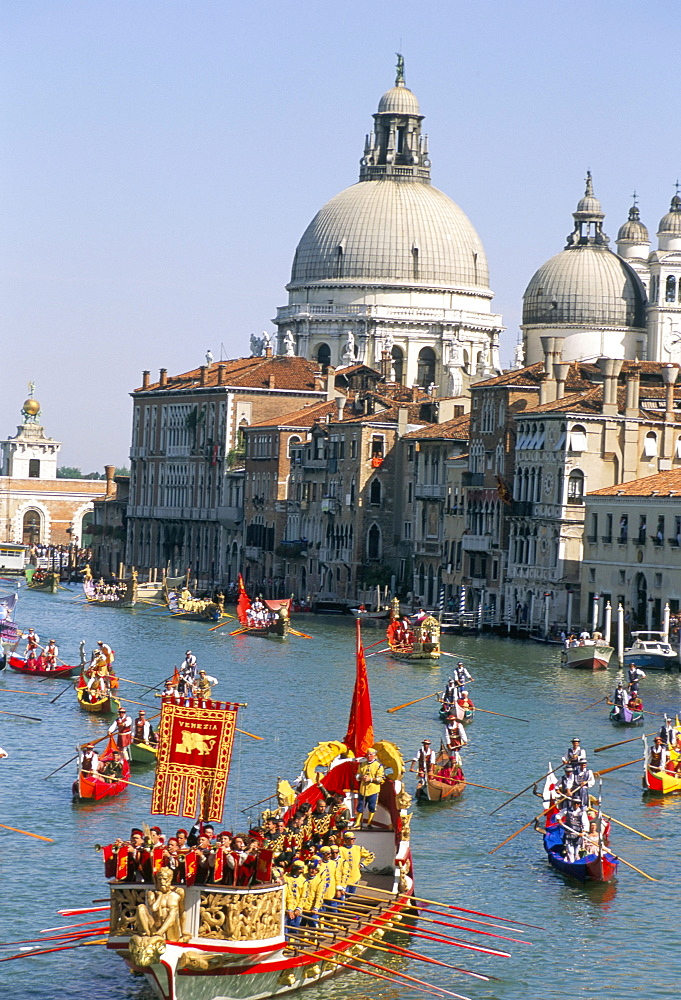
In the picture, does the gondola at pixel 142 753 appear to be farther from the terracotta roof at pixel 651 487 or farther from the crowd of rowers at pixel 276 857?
the terracotta roof at pixel 651 487

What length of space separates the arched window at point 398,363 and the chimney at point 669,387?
47558 millimetres

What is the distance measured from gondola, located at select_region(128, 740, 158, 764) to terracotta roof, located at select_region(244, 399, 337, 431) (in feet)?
200

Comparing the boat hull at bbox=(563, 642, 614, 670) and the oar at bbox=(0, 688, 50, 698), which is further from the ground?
the boat hull at bbox=(563, 642, 614, 670)

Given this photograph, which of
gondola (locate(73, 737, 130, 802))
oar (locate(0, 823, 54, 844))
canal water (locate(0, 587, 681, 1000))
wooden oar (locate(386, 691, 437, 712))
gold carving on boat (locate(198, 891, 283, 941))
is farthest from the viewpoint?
wooden oar (locate(386, 691, 437, 712))

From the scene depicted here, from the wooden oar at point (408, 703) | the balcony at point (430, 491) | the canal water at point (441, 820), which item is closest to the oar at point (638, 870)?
the canal water at point (441, 820)

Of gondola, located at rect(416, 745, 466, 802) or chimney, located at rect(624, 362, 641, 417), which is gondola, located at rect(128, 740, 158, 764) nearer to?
gondola, located at rect(416, 745, 466, 802)

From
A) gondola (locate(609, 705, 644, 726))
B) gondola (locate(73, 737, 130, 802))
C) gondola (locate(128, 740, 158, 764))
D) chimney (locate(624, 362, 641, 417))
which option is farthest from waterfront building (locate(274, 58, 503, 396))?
gondola (locate(73, 737, 130, 802))

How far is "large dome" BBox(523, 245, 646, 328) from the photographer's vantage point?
117750 millimetres

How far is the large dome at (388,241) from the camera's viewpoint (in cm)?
13012

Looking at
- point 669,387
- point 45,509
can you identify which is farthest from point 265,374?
point 45,509

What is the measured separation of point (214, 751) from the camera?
2831 centimetres

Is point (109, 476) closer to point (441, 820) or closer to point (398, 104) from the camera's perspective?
point (398, 104)

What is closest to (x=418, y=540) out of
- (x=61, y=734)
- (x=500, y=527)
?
(x=500, y=527)

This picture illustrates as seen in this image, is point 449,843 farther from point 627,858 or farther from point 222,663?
point 222,663
